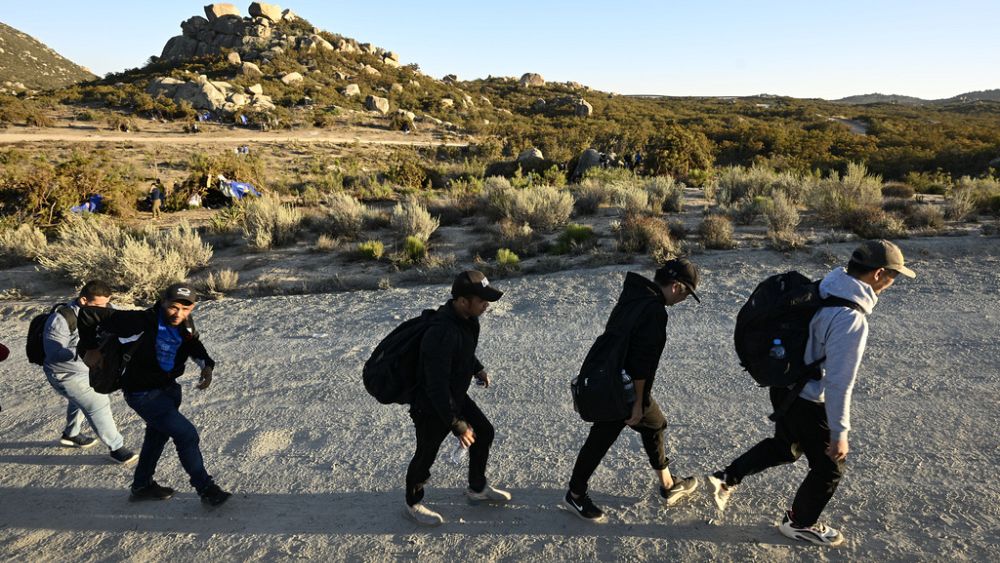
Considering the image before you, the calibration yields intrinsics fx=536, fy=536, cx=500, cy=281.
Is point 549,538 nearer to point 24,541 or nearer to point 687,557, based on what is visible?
point 687,557

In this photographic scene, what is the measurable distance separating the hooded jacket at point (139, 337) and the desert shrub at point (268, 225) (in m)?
8.12

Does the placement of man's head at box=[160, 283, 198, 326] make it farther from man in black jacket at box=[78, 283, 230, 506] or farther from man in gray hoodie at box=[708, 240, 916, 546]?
man in gray hoodie at box=[708, 240, 916, 546]

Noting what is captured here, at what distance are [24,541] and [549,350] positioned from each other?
14.5ft

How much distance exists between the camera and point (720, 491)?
3.22 metres

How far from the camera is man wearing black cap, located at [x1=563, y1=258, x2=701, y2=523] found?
109 inches

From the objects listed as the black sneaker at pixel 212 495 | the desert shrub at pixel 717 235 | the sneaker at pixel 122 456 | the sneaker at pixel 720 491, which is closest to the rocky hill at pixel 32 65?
the sneaker at pixel 122 456

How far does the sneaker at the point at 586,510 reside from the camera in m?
3.20

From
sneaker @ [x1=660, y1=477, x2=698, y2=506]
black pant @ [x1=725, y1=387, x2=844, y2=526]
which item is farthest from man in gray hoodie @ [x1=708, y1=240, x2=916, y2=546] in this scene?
sneaker @ [x1=660, y1=477, x2=698, y2=506]

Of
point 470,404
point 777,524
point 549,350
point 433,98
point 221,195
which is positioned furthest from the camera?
point 433,98

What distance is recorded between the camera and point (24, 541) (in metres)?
3.28

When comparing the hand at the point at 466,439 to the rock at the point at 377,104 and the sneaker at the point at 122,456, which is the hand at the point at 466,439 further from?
the rock at the point at 377,104

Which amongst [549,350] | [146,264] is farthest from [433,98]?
[549,350]

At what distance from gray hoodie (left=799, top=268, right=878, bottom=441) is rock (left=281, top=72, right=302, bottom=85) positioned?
55626 mm

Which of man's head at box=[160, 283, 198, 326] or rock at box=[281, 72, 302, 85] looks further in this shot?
rock at box=[281, 72, 302, 85]
